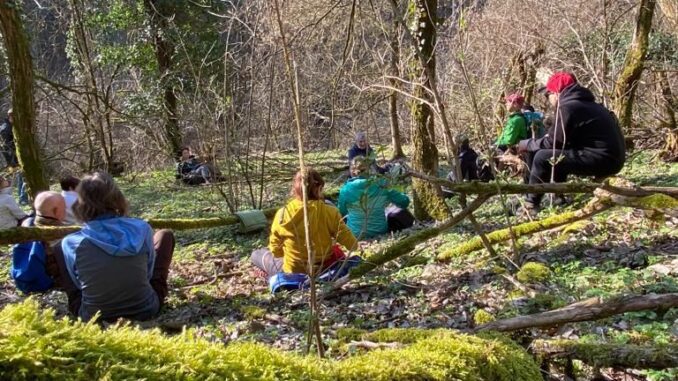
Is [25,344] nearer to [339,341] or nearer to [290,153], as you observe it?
[339,341]

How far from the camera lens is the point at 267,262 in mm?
6039

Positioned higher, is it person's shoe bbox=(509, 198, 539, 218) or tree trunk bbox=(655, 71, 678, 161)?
tree trunk bbox=(655, 71, 678, 161)

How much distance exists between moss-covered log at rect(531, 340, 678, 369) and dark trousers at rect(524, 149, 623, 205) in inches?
148

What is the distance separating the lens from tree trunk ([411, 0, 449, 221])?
6.34m

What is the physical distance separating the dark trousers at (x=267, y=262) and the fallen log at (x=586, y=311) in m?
3.38

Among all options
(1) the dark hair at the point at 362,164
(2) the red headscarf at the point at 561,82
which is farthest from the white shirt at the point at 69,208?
(2) the red headscarf at the point at 561,82

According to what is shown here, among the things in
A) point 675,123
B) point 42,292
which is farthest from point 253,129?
point 675,123

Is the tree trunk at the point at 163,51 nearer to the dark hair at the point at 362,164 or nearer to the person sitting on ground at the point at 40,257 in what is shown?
the person sitting on ground at the point at 40,257

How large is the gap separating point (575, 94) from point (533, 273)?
8.88 feet

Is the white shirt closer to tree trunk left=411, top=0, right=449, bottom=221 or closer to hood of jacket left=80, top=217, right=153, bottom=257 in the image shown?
hood of jacket left=80, top=217, right=153, bottom=257

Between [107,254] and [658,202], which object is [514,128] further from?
[107,254]

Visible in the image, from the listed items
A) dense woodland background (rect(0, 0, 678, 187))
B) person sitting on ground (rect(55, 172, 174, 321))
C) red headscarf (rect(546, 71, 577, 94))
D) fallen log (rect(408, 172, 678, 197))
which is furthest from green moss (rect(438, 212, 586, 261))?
person sitting on ground (rect(55, 172, 174, 321))

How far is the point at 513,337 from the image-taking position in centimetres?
253

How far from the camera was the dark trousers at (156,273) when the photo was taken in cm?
458
